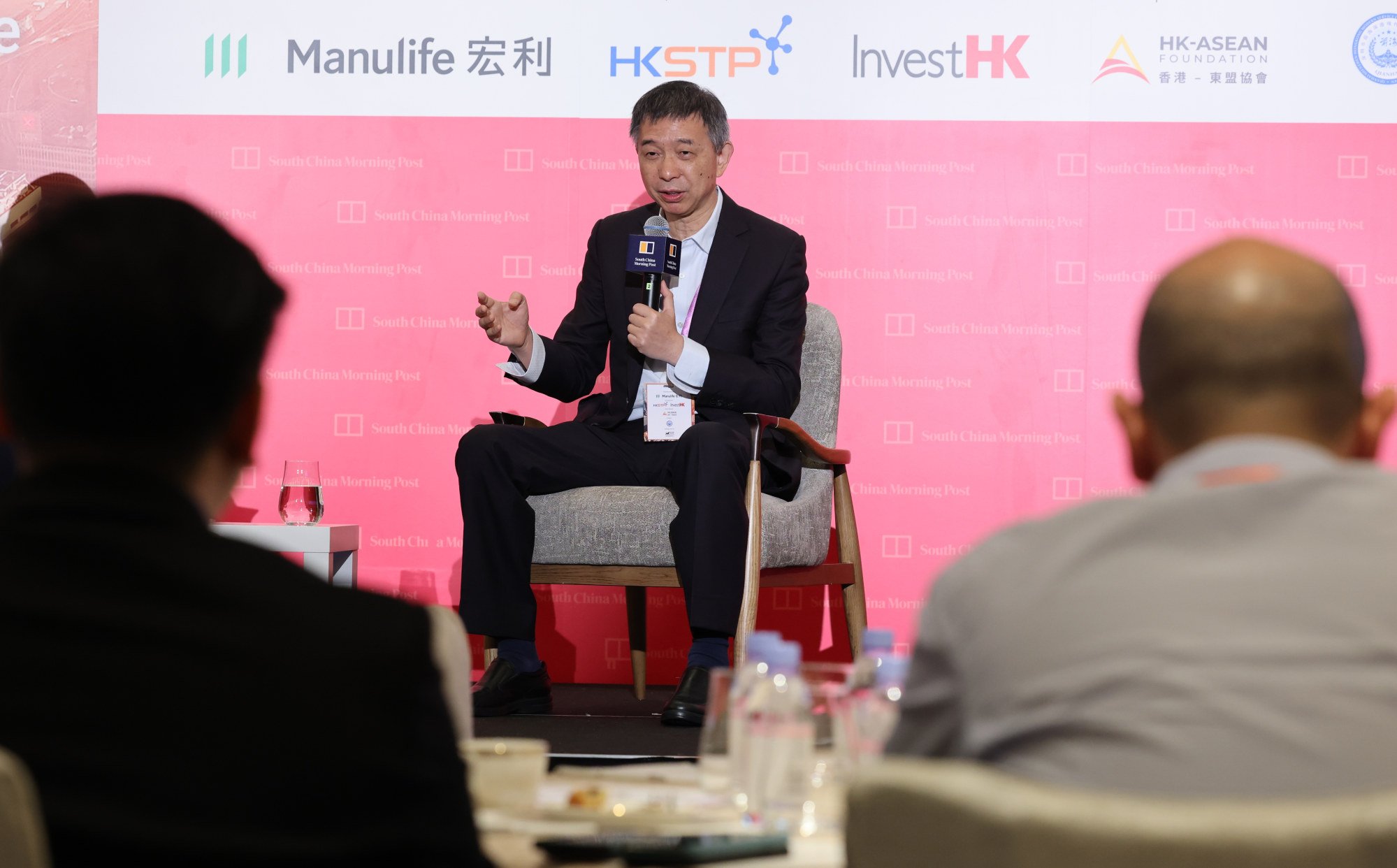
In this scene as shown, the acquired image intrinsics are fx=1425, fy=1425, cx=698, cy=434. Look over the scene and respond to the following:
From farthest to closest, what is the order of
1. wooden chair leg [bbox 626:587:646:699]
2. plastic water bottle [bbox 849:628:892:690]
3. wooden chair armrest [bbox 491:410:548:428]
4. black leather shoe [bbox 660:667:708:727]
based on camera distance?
wooden chair leg [bbox 626:587:646:699]
wooden chair armrest [bbox 491:410:548:428]
black leather shoe [bbox 660:667:708:727]
plastic water bottle [bbox 849:628:892:690]

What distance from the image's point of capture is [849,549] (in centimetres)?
378

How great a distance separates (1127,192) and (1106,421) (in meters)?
0.70

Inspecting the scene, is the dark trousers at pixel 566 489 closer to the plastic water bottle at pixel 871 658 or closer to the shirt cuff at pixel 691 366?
the shirt cuff at pixel 691 366

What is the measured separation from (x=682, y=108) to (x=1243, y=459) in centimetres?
298

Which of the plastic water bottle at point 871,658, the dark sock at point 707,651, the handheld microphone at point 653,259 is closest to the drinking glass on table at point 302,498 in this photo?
the handheld microphone at point 653,259

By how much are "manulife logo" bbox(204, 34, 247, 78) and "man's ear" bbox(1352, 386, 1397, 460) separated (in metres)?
4.11

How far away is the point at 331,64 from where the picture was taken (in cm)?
451

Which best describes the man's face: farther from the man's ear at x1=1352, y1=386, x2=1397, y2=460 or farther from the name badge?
the man's ear at x1=1352, y1=386, x2=1397, y2=460

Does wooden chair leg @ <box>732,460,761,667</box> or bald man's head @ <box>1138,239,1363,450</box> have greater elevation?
bald man's head @ <box>1138,239,1363,450</box>

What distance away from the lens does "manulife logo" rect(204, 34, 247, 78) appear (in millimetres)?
4531

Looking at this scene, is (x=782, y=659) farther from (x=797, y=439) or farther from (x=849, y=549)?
(x=849, y=549)

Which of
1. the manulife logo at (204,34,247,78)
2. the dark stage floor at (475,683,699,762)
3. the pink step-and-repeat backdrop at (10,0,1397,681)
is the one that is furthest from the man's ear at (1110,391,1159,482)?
the manulife logo at (204,34,247,78)

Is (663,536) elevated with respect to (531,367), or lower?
lower

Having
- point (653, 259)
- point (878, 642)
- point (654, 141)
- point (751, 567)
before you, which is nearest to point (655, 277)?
point (653, 259)
